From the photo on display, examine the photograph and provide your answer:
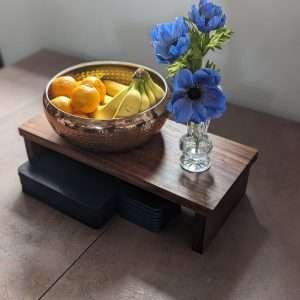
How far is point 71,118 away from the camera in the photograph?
76 cm

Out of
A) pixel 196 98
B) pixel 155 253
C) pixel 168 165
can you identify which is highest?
pixel 196 98

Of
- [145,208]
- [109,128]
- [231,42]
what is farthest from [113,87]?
[231,42]

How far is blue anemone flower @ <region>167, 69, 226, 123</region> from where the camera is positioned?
630mm

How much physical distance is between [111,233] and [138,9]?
0.69 m

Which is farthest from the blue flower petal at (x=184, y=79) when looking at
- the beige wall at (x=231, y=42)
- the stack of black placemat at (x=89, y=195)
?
the beige wall at (x=231, y=42)

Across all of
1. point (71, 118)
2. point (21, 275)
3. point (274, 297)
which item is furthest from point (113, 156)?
point (274, 297)

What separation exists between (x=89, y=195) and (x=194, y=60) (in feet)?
1.02

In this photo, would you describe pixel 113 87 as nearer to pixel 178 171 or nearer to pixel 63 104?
pixel 63 104

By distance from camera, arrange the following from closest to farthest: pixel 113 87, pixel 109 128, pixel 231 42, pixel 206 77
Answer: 1. pixel 206 77
2. pixel 109 128
3. pixel 113 87
4. pixel 231 42

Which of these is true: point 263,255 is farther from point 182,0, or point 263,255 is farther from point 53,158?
point 182,0

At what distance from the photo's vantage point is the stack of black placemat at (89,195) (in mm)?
780

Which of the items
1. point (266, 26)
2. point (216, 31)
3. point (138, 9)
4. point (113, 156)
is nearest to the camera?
point (216, 31)

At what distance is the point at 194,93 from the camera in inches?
25.2

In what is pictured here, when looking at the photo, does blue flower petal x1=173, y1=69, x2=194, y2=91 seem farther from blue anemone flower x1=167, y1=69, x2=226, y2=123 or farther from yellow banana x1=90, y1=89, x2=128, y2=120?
yellow banana x1=90, y1=89, x2=128, y2=120
